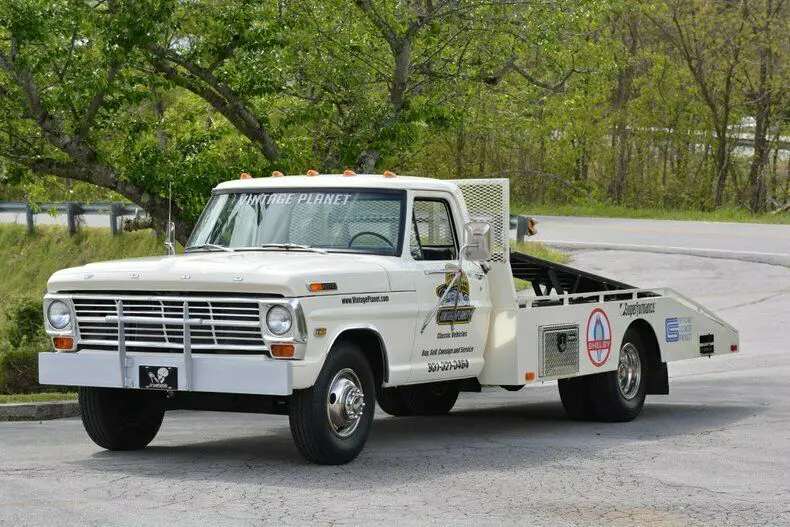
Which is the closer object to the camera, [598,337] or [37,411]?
[598,337]

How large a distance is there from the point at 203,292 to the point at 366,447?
85.6 inches

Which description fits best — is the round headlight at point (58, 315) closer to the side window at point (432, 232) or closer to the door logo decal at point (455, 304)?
the side window at point (432, 232)

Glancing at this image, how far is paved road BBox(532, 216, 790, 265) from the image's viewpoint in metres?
29.1

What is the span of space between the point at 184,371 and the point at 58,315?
133 cm

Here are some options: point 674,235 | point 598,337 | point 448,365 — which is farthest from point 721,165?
point 448,365

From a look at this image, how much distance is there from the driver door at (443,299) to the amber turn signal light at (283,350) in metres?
1.57

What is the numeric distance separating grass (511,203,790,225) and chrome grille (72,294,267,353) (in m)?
28.3

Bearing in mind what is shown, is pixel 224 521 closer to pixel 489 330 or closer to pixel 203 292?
pixel 203 292

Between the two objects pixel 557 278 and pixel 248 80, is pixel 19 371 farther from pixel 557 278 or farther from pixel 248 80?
pixel 557 278

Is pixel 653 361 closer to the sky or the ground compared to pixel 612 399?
closer to the sky

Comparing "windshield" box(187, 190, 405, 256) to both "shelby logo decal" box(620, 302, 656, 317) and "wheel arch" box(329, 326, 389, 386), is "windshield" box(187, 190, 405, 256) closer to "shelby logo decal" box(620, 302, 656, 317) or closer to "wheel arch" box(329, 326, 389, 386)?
"wheel arch" box(329, 326, 389, 386)

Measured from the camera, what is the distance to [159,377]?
366 inches

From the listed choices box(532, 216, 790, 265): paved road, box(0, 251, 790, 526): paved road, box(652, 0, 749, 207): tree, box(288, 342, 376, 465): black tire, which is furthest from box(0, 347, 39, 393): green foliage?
box(652, 0, 749, 207): tree

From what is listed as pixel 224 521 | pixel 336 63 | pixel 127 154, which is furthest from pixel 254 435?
pixel 336 63
